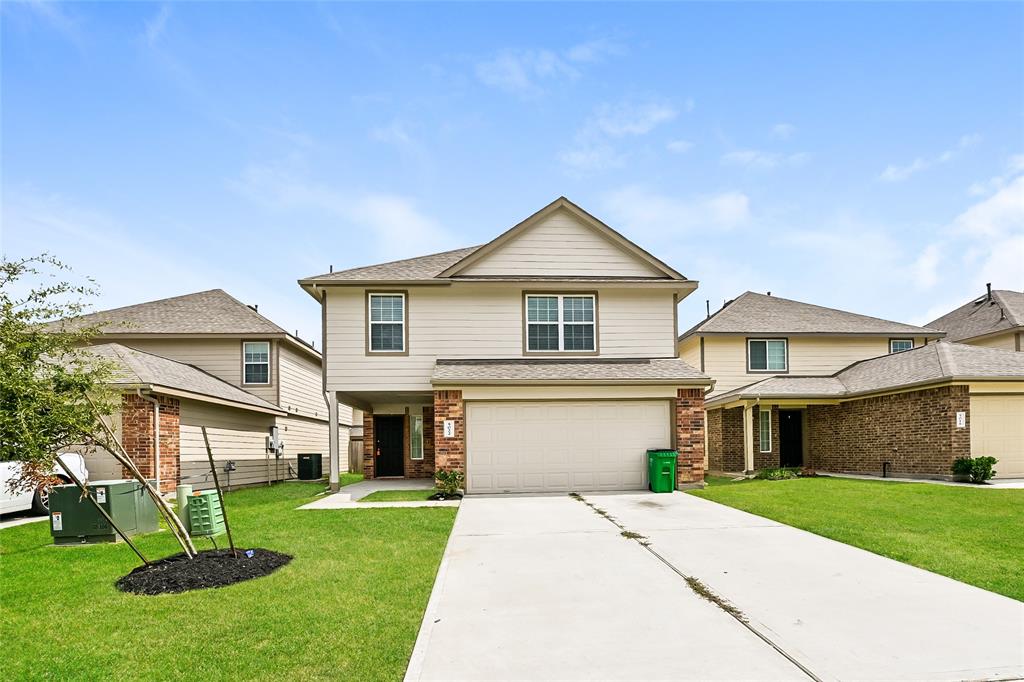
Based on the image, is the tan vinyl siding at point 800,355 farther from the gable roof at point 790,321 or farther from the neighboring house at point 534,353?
the neighboring house at point 534,353

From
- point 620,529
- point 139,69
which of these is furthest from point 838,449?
point 139,69

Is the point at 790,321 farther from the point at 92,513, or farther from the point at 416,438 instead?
the point at 92,513

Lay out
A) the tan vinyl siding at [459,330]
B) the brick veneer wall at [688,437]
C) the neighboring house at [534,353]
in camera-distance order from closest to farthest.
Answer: the neighboring house at [534,353] → the brick veneer wall at [688,437] → the tan vinyl siding at [459,330]

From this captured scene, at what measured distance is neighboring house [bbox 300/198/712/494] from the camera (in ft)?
48.8

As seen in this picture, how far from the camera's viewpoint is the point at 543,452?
49.2 ft

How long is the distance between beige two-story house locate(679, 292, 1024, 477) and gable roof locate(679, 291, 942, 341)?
0.05 meters

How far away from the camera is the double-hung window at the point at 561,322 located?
1655cm

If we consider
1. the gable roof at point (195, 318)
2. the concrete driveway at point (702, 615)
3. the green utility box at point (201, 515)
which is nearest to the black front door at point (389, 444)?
the gable roof at point (195, 318)

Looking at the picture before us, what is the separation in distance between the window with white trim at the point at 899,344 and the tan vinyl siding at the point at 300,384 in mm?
20980

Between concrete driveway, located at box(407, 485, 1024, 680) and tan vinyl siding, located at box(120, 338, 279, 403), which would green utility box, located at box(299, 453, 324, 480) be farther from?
concrete driveway, located at box(407, 485, 1024, 680)

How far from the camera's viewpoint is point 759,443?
20.9 metres

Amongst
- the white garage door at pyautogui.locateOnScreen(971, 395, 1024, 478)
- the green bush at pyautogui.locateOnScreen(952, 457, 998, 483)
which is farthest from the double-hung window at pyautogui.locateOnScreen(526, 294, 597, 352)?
the white garage door at pyautogui.locateOnScreen(971, 395, 1024, 478)

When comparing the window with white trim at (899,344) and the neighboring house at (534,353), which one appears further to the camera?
the window with white trim at (899,344)

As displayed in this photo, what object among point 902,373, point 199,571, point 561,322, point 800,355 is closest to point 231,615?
point 199,571
